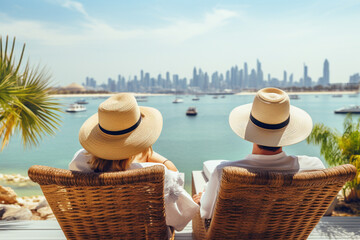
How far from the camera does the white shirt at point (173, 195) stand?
1320mm

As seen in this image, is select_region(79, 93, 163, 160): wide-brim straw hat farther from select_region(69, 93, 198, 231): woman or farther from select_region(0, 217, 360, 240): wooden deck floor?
select_region(0, 217, 360, 240): wooden deck floor

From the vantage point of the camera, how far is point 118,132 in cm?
130

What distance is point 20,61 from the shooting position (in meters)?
3.40

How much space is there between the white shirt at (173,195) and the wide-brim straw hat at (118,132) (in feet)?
0.28

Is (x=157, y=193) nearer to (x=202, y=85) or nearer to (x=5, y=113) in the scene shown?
(x=5, y=113)

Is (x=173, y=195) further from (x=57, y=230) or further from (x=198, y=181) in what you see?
(x=57, y=230)

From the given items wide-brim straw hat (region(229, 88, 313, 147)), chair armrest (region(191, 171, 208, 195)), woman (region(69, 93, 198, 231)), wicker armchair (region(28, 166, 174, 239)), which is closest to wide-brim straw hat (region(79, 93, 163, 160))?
woman (region(69, 93, 198, 231))

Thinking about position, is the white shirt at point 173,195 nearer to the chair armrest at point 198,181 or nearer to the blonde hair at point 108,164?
the blonde hair at point 108,164

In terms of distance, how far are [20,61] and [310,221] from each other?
3428 mm

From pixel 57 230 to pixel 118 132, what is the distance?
138 cm

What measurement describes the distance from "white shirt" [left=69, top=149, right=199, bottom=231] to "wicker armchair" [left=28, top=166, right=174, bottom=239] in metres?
0.11

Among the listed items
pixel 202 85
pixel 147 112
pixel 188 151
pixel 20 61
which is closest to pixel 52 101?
pixel 20 61

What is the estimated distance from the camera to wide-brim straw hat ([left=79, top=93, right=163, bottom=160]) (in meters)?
1.26

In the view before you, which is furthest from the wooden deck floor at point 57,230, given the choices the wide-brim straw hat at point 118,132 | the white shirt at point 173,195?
the wide-brim straw hat at point 118,132
